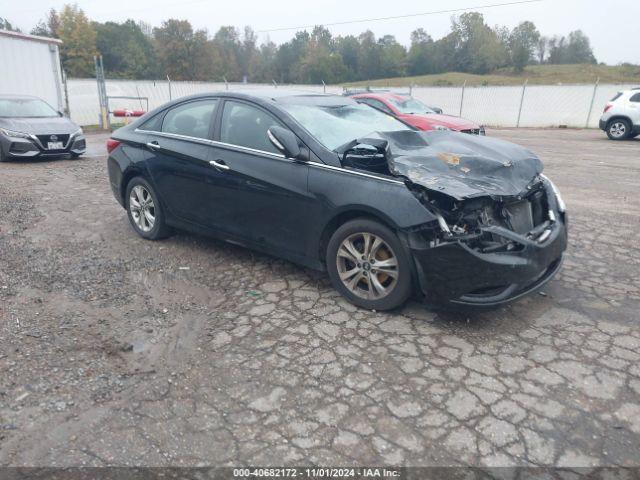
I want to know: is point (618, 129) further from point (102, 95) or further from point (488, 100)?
point (102, 95)

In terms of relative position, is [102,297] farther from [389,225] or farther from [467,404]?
[467,404]

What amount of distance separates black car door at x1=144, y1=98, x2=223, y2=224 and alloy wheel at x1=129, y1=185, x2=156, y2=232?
0.33 meters

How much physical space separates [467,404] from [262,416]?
1.14 meters

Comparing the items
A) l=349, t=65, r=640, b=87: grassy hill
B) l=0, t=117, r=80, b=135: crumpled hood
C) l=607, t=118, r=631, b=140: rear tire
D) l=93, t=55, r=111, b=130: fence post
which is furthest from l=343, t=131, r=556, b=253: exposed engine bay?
l=349, t=65, r=640, b=87: grassy hill

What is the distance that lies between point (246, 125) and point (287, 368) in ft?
7.70

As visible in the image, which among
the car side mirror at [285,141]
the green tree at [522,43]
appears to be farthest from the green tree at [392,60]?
the car side mirror at [285,141]

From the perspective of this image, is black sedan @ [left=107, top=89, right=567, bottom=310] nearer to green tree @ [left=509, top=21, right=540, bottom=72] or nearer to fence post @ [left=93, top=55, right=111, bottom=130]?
fence post @ [left=93, top=55, right=111, bottom=130]

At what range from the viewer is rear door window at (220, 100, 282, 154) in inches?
171

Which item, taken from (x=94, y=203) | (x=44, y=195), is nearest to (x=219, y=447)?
(x=94, y=203)

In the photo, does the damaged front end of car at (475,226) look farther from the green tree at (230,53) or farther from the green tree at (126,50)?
the green tree at (230,53)

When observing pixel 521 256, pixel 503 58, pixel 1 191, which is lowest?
pixel 1 191

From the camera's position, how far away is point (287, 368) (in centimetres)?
315

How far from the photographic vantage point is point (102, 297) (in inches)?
163

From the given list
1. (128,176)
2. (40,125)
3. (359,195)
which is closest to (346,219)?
(359,195)
